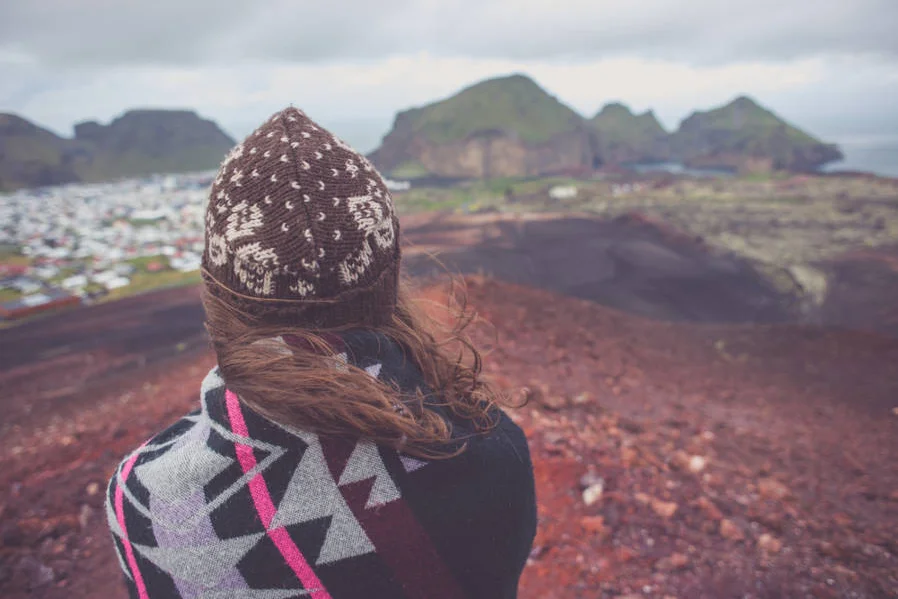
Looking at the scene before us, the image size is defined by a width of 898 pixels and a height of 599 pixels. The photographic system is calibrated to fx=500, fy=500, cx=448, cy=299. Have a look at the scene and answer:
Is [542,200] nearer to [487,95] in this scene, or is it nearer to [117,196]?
[487,95]

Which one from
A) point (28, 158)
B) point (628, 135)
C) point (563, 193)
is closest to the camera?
point (563, 193)

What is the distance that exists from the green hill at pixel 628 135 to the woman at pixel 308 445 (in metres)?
41.2

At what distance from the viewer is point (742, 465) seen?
13.5 feet

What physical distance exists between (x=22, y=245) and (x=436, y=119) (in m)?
25.0

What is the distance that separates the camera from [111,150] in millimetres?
35594

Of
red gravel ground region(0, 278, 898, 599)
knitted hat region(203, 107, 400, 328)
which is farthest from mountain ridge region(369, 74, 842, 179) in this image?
knitted hat region(203, 107, 400, 328)

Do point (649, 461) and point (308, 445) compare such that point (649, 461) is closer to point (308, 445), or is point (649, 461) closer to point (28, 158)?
point (308, 445)

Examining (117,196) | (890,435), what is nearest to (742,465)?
(890,435)

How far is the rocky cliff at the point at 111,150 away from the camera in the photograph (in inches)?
1113

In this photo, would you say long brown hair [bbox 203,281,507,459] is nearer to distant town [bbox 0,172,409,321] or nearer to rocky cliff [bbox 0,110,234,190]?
distant town [bbox 0,172,409,321]

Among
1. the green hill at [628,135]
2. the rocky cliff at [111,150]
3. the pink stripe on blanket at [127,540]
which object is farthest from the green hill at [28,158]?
the green hill at [628,135]

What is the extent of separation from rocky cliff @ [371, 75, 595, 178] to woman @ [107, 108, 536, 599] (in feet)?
102

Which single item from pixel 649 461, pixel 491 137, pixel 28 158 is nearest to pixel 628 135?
pixel 491 137

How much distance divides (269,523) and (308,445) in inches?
6.3
